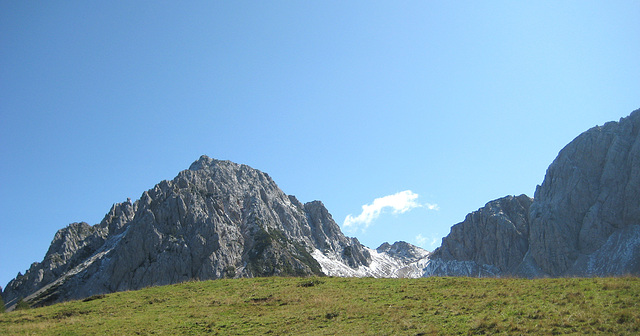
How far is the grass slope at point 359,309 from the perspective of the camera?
22641mm

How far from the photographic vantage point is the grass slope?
22.6 meters

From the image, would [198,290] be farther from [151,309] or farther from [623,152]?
[623,152]

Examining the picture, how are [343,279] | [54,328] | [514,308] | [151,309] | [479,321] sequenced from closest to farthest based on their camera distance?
[479,321], [514,308], [54,328], [151,309], [343,279]

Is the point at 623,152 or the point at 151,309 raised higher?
the point at 623,152

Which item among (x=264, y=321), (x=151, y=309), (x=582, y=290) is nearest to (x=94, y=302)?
(x=151, y=309)

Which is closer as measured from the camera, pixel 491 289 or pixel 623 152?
pixel 491 289

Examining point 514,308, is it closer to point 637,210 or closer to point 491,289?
point 491,289

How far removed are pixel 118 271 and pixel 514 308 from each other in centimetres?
20545

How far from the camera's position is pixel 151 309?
34.7 metres

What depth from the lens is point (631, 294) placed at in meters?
24.3

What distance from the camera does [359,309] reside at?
29.1m

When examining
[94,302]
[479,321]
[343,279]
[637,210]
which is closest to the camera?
[479,321]

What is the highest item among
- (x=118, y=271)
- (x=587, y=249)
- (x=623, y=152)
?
(x=623, y=152)

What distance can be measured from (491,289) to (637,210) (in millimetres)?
195069
